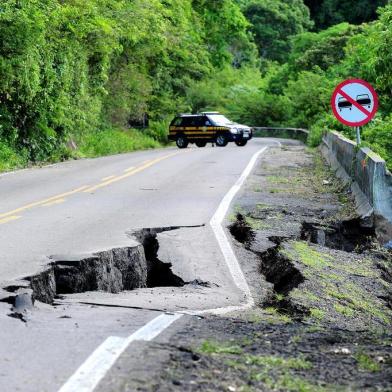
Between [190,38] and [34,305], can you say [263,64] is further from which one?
[34,305]

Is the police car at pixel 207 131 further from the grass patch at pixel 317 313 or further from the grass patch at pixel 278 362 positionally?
the grass patch at pixel 278 362

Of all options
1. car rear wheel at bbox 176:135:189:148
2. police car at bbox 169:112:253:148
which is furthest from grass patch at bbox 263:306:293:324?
car rear wheel at bbox 176:135:189:148

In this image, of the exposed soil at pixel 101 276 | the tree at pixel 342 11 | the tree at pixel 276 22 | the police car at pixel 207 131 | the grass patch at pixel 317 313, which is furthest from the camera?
the tree at pixel 342 11

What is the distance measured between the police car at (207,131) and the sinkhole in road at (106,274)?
30.4 metres

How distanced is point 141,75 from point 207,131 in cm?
405

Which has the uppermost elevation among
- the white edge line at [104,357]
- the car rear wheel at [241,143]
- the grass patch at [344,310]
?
the white edge line at [104,357]

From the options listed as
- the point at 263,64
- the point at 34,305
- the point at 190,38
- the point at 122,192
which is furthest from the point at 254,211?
the point at 263,64

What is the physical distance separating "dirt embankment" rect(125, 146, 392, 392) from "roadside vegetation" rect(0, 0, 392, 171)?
4114 mm

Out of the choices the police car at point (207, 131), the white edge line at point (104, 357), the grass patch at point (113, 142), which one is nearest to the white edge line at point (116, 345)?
the white edge line at point (104, 357)

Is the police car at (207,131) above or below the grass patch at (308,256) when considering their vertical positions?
below

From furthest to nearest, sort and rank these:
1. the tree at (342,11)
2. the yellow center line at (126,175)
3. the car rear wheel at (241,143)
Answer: the tree at (342,11) < the car rear wheel at (241,143) < the yellow center line at (126,175)

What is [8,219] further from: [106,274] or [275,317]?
[275,317]

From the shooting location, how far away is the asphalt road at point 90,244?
18.3 feet

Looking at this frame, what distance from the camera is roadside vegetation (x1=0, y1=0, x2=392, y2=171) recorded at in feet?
75.2
